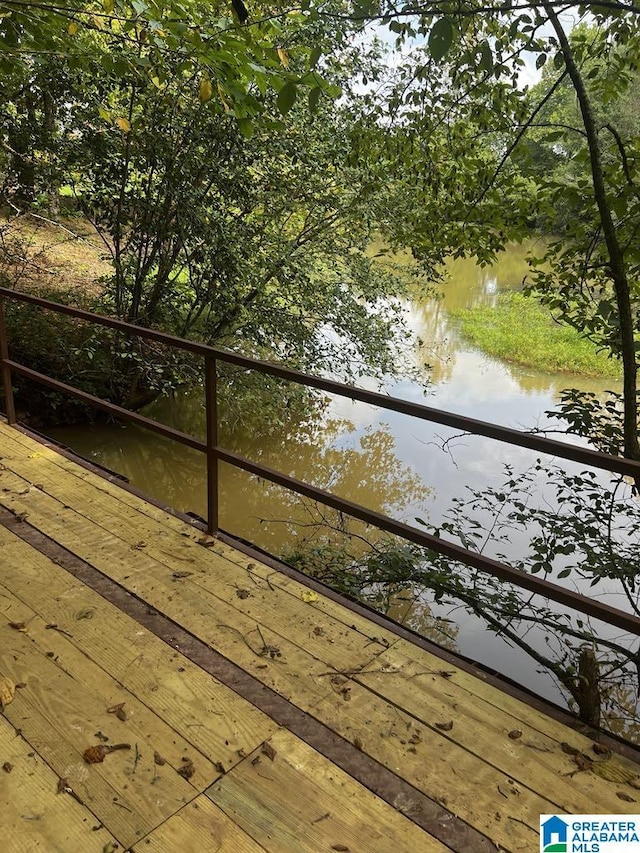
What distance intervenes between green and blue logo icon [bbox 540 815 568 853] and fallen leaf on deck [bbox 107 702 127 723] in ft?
4.15

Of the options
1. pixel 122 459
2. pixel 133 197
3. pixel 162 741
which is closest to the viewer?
pixel 162 741

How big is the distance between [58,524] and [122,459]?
468 cm

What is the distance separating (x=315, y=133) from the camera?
5730mm

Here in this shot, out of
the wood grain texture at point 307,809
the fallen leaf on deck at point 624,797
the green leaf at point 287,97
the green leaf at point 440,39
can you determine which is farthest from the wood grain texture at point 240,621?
the green leaf at point 440,39

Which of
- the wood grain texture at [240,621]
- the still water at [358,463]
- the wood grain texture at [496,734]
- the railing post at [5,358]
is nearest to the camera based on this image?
the wood grain texture at [496,734]

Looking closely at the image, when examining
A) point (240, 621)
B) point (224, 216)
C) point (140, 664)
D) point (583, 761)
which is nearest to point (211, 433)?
point (240, 621)

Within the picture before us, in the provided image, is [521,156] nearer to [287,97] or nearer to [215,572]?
[287,97]

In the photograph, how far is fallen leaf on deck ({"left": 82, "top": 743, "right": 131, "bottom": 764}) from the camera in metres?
1.65

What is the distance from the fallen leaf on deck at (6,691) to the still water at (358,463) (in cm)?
309

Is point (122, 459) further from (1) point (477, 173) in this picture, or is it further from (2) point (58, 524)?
(1) point (477, 173)

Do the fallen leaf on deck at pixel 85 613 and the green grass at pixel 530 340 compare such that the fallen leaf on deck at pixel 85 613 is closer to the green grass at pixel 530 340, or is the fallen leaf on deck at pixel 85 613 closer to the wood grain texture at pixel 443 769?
the wood grain texture at pixel 443 769

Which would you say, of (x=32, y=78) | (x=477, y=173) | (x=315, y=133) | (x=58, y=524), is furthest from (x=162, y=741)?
(x=32, y=78)

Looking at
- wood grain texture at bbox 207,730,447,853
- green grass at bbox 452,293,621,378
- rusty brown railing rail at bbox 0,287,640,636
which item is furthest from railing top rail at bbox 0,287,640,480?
green grass at bbox 452,293,621,378

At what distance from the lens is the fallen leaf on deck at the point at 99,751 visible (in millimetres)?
1654
